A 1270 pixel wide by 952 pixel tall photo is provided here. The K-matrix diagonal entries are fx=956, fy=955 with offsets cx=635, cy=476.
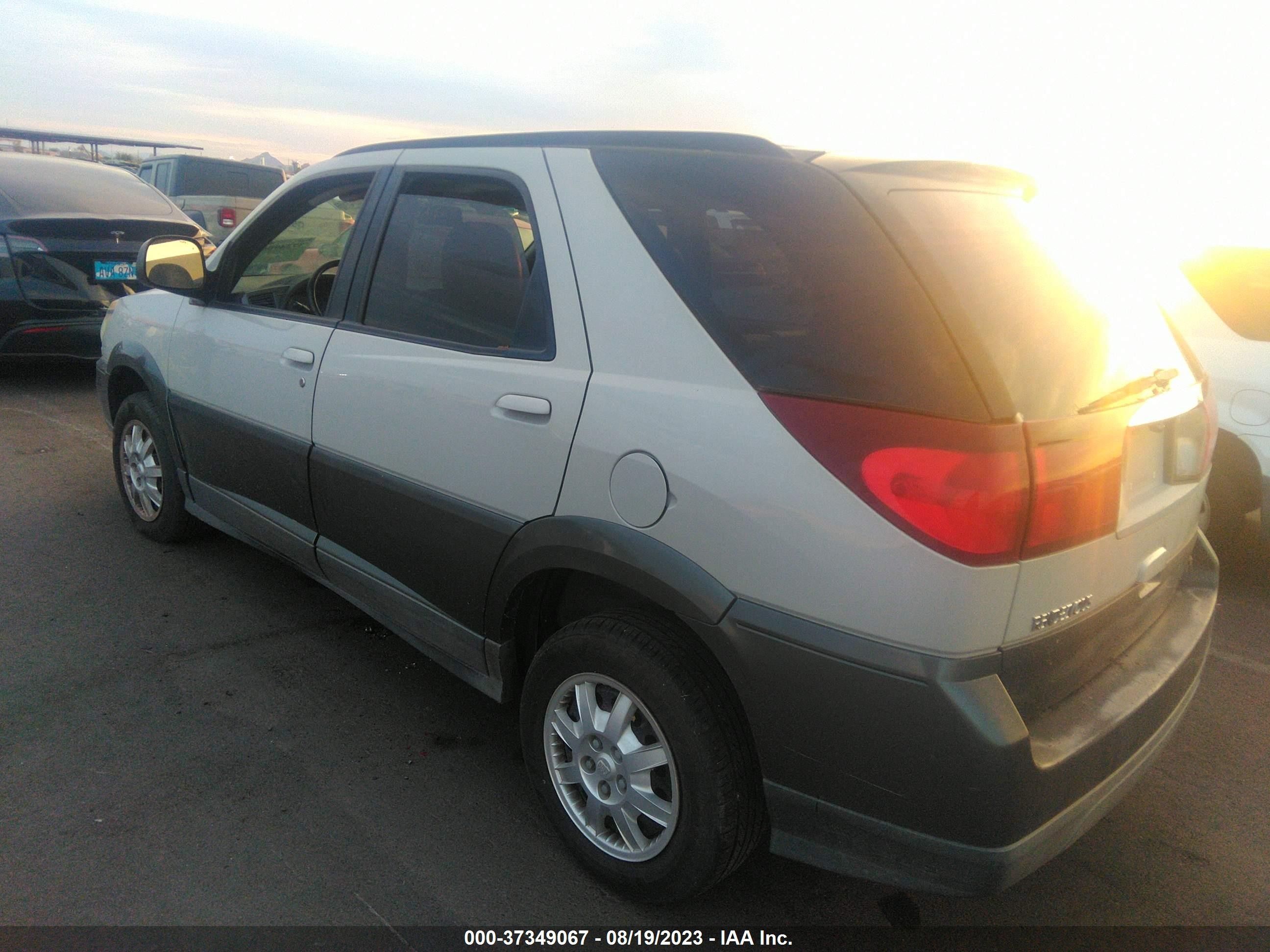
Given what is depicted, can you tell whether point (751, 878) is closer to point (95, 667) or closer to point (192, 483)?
point (95, 667)

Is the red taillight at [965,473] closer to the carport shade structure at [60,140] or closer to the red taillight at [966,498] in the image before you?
the red taillight at [966,498]

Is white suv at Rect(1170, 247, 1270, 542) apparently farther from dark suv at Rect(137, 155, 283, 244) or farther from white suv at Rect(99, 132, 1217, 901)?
dark suv at Rect(137, 155, 283, 244)

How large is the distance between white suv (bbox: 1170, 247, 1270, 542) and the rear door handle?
3.32 m

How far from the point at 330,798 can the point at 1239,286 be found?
14.8 ft

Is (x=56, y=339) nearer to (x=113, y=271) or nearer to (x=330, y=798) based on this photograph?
(x=113, y=271)

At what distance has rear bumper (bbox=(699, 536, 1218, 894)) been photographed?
1.77 metres

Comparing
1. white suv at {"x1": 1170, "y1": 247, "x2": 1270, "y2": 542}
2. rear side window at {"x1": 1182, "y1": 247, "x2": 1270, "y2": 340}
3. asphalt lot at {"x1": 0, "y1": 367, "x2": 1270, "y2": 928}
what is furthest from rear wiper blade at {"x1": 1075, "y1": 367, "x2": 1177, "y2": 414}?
rear side window at {"x1": 1182, "y1": 247, "x2": 1270, "y2": 340}

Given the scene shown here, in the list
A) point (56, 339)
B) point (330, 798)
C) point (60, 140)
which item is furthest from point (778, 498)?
point (60, 140)

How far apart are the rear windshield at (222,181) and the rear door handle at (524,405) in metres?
13.1

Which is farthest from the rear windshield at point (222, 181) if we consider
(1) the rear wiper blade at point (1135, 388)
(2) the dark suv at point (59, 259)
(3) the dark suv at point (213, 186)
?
(1) the rear wiper blade at point (1135, 388)

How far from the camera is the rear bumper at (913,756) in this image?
1.77 m

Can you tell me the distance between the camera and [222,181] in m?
14.9

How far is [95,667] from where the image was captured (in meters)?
3.37

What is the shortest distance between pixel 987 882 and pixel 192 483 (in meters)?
3.47
